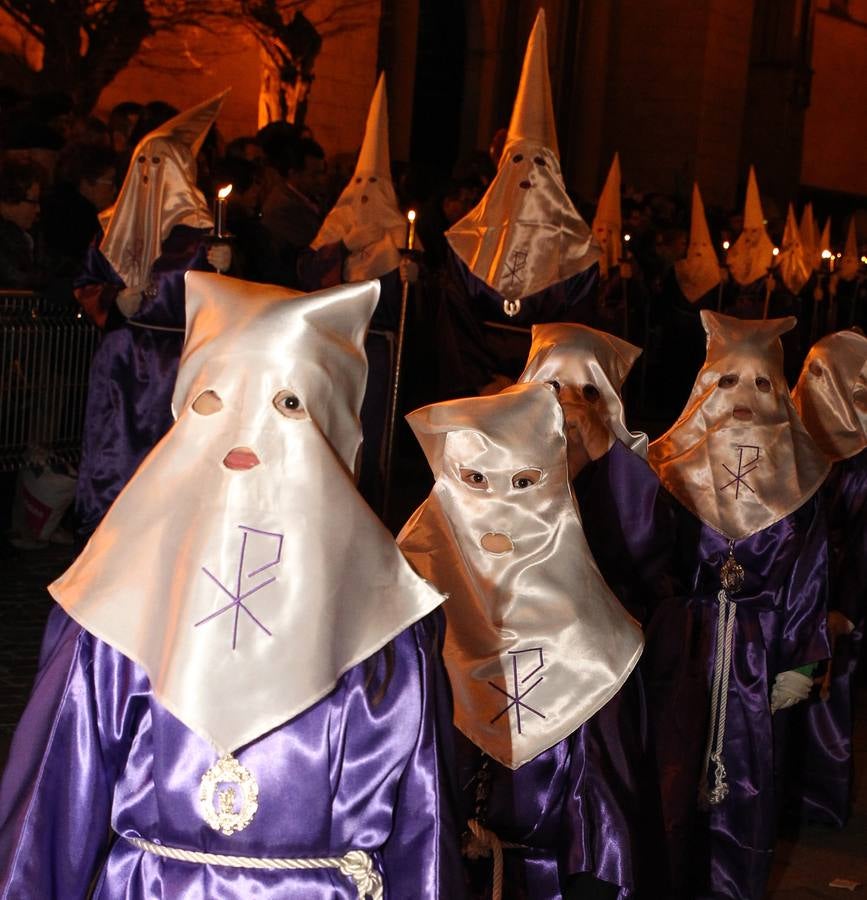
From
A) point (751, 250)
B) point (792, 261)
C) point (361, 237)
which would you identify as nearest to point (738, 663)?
point (361, 237)

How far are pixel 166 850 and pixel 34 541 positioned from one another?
6047 mm

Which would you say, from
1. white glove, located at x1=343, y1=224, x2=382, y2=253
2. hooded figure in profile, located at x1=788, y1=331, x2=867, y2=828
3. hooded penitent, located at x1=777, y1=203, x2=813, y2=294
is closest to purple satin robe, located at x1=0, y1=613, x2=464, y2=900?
hooded figure in profile, located at x1=788, y1=331, x2=867, y2=828

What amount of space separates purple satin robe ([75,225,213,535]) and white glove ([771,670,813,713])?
12.4 feet

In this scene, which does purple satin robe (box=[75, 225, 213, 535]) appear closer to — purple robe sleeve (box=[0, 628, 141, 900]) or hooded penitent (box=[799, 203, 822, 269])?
purple robe sleeve (box=[0, 628, 141, 900])

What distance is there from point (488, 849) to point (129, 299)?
16.2 ft

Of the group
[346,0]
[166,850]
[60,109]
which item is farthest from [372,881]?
[346,0]

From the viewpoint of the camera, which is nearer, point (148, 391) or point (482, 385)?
point (148, 391)

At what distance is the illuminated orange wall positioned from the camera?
1152 inches

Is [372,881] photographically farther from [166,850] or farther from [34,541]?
[34,541]

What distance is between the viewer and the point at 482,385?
29.2 ft

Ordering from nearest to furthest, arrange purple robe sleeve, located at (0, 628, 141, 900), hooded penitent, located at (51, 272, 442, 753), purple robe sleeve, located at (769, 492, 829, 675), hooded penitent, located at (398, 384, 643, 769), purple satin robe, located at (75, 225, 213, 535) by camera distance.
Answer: hooded penitent, located at (51, 272, 442, 753) → purple robe sleeve, located at (0, 628, 141, 900) → hooded penitent, located at (398, 384, 643, 769) → purple robe sleeve, located at (769, 492, 829, 675) → purple satin robe, located at (75, 225, 213, 535)

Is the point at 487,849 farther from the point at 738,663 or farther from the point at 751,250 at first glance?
the point at 751,250

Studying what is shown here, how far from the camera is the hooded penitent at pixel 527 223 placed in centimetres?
887

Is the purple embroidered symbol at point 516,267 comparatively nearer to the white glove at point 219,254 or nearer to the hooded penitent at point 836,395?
the hooded penitent at point 836,395
